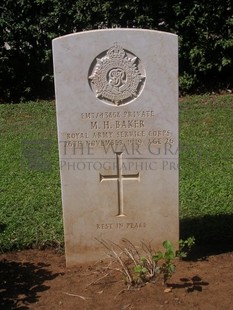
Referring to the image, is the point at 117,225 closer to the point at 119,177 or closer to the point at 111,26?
the point at 119,177

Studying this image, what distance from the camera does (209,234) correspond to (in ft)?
14.3

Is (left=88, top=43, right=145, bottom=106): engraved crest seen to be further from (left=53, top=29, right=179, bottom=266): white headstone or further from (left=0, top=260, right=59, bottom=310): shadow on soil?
(left=0, top=260, right=59, bottom=310): shadow on soil

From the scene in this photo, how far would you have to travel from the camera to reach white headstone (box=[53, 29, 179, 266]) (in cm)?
356

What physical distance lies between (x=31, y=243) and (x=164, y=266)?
1.26 metres

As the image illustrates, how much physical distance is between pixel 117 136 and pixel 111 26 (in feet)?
17.3

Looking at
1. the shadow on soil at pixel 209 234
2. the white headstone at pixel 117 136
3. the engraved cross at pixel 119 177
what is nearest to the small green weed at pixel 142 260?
the white headstone at pixel 117 136

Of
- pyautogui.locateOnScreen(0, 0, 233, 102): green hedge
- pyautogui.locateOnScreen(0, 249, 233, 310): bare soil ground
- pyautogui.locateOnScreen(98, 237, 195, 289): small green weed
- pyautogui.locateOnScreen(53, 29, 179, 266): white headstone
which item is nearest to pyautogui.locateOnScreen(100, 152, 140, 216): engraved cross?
pyautogui.locateOnScreen(53, 29, 179, 266): white headstone

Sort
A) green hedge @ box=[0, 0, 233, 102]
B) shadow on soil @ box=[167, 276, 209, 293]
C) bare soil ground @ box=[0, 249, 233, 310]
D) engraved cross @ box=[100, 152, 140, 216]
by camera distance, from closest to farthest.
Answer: bare soil ground @ box=[0, 249, 233, 310] → shadow on soil @ box=[167, 276, 209, 293] → engraved cross @ box=[100, 152, 140, 216] → green hedge @ box=[0, 0, 233, 102]

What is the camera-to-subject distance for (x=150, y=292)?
3.48 meters

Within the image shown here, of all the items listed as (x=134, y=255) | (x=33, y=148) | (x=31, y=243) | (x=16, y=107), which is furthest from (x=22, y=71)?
(x=134, y=255)

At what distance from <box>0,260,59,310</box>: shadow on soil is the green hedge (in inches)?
210

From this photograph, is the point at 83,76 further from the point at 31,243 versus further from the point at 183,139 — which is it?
the point at 183,139

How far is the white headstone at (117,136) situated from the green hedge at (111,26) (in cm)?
502

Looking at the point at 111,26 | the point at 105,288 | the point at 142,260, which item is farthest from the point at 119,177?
the point at 111,26
